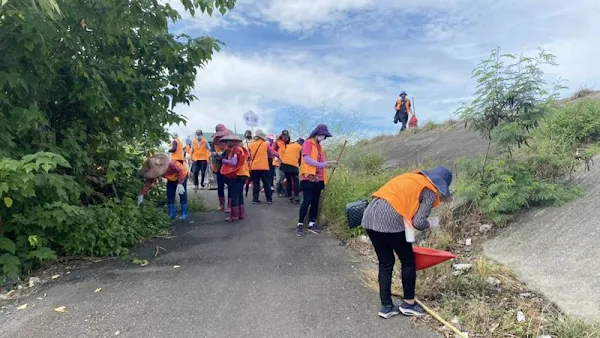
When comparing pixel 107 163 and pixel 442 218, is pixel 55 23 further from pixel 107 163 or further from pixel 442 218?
pixel 442 218

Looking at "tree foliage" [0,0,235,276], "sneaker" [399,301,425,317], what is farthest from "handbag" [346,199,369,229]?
"tree foliage" [0,0,235,276]

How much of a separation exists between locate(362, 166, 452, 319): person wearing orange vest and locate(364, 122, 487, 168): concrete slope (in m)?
5.82

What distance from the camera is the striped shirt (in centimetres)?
398

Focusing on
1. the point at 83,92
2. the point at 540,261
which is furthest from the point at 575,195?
the point at 83,92

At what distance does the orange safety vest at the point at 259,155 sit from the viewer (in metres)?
10.3

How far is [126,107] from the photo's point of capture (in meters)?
6.82

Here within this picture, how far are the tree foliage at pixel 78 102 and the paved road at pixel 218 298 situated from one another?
0.80 m

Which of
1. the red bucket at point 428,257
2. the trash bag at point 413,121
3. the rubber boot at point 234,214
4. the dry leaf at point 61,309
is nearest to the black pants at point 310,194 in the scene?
the rubber boot at point 234,214

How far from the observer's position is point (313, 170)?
7266 millimetres

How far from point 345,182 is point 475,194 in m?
2.72

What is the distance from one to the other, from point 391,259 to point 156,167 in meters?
5.40

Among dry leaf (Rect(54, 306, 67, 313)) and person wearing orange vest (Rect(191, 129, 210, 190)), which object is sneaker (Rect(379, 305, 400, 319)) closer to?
dry leaf (Rect(54, 306, 67, 313))

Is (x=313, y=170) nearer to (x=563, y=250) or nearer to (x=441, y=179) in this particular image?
(x=441, y=179)

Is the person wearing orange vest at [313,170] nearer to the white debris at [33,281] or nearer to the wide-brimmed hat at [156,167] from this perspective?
the wide-brimmed hat at [156,167]
